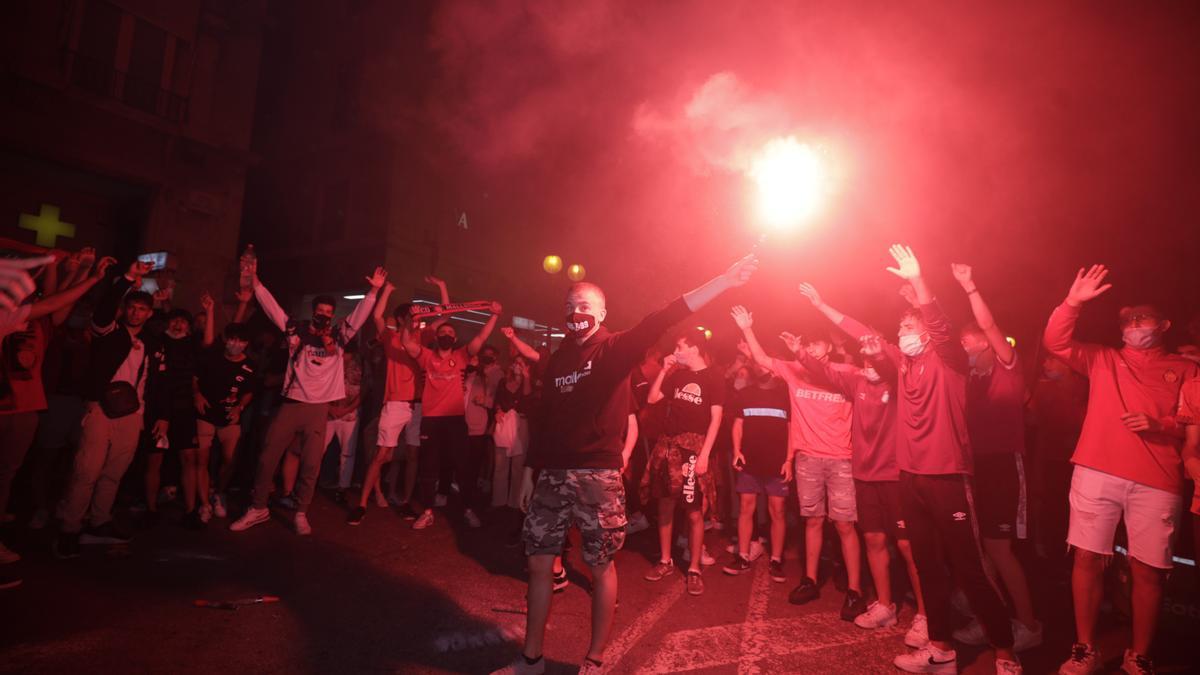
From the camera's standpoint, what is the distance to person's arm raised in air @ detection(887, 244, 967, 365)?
4.12m

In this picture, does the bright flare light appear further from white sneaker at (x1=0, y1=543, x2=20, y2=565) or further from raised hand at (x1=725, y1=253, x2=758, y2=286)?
white sneaker at (x1=0, y1=543, x2=20, y2=565)

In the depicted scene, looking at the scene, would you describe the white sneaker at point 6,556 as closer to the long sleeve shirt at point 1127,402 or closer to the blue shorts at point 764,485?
the blue shorts at point 764,485

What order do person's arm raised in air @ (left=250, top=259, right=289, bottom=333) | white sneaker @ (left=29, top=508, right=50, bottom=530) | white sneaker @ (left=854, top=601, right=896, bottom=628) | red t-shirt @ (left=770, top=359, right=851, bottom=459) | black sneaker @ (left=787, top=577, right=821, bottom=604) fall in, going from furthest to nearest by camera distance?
person's arm raised in air @ (left=250, top=259, right=289, bottom=333)
white sneaker @ (left=29, top=508, right=50, bottom=530)
red t-shirt @ (left=770, top=359, right=851, bottom=459)
black sneaker @ (left=787, top=577, right=821, bottom=604)
white sneaker @ (left=854, top=601, right=896, bottom=628)

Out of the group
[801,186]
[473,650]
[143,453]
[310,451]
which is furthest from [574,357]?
[143,453]

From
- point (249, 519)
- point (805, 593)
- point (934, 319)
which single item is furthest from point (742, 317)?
point (249, 519)

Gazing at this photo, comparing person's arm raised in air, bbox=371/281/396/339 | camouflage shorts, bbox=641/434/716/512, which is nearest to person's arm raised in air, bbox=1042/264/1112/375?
camouflage shorts, bbox=641/434/716/512

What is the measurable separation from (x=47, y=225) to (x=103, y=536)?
33.6 feet

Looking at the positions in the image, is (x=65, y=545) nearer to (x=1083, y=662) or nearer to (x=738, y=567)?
(x=738, y=567)

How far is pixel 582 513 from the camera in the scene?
3.58 meters

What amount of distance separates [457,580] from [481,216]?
14930 millimetres

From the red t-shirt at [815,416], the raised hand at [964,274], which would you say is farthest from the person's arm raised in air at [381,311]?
the raised hand at [964,274]

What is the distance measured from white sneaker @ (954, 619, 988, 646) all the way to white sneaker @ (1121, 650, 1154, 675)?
872 mm

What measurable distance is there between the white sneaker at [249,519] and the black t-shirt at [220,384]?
3.88 ft

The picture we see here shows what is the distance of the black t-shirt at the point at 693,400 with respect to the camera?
19.4 ft
